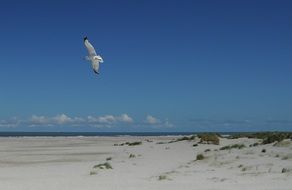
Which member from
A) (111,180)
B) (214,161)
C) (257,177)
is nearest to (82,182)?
(111,180)

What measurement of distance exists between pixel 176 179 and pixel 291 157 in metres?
8.82

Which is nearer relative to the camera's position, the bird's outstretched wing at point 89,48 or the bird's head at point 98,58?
the bird's head at point 98,58

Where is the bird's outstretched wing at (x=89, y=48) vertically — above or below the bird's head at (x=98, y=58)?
above

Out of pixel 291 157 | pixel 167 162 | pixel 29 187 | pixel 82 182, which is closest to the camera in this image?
pixel 29 187

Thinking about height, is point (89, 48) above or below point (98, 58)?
above

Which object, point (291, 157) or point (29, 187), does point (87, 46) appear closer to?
point (29, 187)

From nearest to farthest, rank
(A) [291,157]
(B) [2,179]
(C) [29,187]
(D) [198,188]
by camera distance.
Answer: (D) [198,188], (C) [29,187], (B) [2,179], (A) [291,157]

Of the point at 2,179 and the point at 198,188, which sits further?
the point at 2,179

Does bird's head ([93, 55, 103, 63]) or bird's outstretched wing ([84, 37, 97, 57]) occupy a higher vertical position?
bird's outstretched wing ([84, 37, 97, 57])

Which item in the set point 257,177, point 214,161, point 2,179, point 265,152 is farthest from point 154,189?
point 265,152

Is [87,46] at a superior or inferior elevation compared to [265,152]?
superior

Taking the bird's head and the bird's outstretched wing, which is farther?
the bird's outstretched wing

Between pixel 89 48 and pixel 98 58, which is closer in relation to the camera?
pixel 98 58

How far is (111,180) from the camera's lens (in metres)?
21.0
